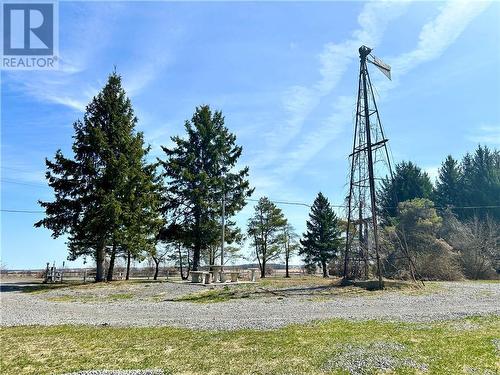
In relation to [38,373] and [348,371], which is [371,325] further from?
[38,373]

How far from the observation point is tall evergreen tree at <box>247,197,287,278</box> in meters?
42.2

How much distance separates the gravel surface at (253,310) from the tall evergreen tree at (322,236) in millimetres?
27596

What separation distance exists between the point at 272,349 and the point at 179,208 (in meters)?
24.4

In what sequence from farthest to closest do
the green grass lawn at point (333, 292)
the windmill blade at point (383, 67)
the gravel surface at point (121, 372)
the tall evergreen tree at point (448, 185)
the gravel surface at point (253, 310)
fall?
the tall evergreen tree at point (448, 185) < the windmill blade at point (383, 67) < the green grass lawn at point (333, 292) < the gravel surface at point (253, 310) < the gravel surface at point (121, 372)

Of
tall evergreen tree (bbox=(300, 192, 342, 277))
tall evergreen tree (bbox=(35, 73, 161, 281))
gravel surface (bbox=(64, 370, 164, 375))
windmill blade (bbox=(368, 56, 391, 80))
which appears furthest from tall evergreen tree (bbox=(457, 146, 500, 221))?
gravel surface (bbox=(64, 370, 164, 375))

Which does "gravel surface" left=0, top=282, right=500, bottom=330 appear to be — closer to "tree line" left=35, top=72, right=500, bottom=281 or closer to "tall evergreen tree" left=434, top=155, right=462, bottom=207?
"tree line" left=35, top=72, right=500, bottom=281

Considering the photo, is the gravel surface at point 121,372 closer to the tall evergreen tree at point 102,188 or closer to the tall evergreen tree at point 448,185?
the tall evergreen tree at point 102,188

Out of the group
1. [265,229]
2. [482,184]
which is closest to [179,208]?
[265,229]

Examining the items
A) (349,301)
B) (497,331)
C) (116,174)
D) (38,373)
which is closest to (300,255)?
(116,174)

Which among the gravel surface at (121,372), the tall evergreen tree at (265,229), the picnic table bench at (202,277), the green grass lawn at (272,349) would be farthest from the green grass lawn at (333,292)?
the tall evergreen tree at (265,229)

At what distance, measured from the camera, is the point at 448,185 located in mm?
48469

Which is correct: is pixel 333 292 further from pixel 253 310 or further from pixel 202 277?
pixel 202 277

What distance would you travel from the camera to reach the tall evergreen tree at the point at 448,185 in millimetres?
46344

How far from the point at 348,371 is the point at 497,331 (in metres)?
4.43
